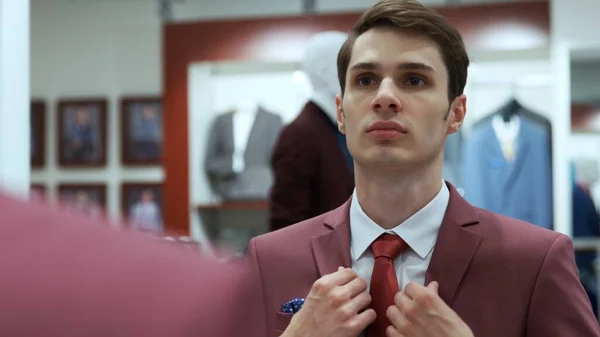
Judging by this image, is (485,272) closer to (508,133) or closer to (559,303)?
(559,303)

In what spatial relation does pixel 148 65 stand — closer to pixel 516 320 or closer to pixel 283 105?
pixel 283 105

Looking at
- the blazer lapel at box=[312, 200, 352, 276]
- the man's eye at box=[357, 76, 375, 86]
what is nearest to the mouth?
the man's eye at box=[357, 76, 375, 86]

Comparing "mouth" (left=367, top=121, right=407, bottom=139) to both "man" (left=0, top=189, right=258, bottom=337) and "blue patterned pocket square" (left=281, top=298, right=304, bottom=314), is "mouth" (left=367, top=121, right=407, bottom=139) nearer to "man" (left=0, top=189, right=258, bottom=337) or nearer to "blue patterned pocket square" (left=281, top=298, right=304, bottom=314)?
"blue patterned pocket square" (left=281, top=298, right=304, bottom=314)

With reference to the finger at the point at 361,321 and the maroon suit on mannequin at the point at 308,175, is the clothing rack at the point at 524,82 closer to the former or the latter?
the maroon suit on mannequin at the point at 308,175

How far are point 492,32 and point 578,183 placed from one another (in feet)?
3.78

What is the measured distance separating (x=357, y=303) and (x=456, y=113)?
0.46m

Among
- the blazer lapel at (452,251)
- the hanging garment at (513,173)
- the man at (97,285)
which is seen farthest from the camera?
the hanging garment at (513,173)

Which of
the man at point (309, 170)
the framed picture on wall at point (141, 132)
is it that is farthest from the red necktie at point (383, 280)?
the framed picture on wall at point (141, 132)

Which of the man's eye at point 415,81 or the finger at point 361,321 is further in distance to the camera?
the man's eye at point 415,81

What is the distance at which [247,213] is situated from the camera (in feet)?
18.1

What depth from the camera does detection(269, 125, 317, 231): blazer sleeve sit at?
2.16 meters

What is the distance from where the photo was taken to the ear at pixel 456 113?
146 centimetres

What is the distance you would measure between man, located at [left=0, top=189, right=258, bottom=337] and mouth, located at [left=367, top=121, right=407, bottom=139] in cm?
112

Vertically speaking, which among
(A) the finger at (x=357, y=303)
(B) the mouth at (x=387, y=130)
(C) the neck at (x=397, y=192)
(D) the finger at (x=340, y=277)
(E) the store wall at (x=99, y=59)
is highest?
(E) the store wall at (x=99, y=59)
